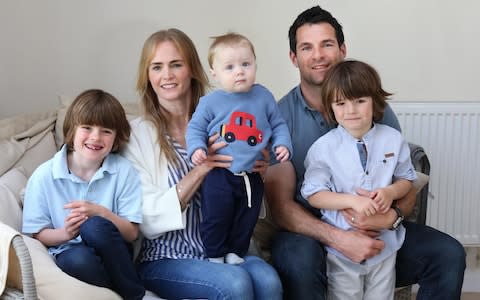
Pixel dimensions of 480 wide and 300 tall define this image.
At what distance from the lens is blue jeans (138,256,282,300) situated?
6.27 ft

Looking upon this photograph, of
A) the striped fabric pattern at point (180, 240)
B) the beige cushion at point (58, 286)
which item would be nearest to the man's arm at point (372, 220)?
the striped fabric pattern at point (180, 240)

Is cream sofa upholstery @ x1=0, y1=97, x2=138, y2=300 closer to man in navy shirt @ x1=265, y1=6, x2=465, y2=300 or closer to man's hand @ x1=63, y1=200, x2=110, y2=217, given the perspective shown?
man's hand @ x1=63, y1=200, x2=110, y2=217

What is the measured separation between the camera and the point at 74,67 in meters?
2.82

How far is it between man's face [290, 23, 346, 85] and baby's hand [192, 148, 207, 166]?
23.9 inches

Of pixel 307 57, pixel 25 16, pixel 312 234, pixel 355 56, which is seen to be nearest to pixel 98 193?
pixel 312 234

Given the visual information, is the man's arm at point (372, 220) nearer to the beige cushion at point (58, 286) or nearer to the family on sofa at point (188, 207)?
the family on sofa at point (188, 207)

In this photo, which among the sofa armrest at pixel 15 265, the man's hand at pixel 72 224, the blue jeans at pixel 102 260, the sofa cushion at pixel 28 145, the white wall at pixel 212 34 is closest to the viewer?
the sofa armrest at pixel 15 265

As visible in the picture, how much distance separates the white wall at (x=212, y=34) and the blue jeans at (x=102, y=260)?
3.66 ft

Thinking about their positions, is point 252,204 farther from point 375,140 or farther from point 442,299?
point 442,299

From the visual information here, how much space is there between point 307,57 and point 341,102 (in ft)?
1.03

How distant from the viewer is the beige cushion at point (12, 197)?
1944 mm

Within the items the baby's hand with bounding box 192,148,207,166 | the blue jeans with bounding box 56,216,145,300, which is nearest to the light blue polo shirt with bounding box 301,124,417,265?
the baby's hand with bounding box 192,148,207,166

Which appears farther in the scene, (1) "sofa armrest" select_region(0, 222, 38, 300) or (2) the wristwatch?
(2) the wristwatch

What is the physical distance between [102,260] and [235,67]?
2.14ft
